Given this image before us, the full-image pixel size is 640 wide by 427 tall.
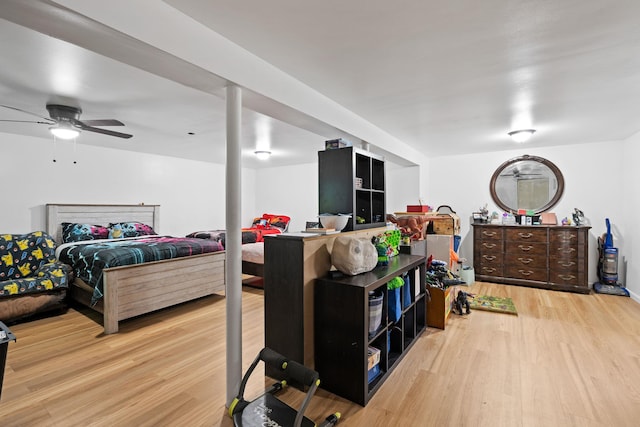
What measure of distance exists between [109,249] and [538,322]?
189 inches

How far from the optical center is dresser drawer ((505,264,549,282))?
459 cm

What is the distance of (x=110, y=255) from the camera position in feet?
10.5

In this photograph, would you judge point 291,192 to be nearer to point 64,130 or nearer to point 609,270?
point 64,130

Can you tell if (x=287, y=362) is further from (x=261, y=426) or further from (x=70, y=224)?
(x=70, y=224)

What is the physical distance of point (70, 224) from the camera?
14.8ft

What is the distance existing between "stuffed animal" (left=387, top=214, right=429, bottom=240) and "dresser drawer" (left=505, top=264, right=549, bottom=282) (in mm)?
1984

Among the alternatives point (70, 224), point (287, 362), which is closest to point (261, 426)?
point (287, 362)

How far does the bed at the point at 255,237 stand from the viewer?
181 inches

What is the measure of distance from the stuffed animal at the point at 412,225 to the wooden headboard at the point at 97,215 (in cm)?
444

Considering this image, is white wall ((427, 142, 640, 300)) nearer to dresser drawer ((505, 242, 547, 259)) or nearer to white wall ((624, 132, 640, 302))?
white wall ((624, 132, 640, 302))

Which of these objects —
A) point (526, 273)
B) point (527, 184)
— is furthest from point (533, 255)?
point (527, 184)

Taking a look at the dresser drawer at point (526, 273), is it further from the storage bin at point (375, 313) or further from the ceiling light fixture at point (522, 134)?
the storage bin at point (375, 313)

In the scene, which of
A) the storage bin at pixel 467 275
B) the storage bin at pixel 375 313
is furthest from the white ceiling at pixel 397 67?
the storage bin at pixel 467 275

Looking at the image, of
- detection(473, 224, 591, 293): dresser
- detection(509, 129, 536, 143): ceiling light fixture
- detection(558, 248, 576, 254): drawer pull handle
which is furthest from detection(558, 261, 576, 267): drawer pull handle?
detection(509, 129, 536, 143): ceiling light fixture
